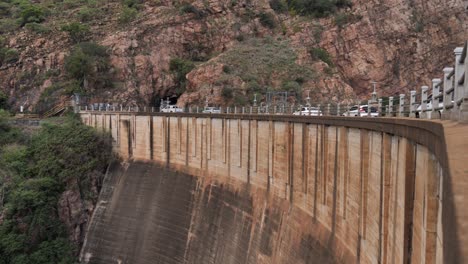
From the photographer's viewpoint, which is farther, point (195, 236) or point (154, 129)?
point (154, 129)

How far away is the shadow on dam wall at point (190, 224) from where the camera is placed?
19.4 m

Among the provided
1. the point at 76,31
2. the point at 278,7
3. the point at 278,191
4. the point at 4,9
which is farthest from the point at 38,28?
the point at 278,191

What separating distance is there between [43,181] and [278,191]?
72.3ft

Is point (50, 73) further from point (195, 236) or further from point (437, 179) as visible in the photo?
point (437, 179)

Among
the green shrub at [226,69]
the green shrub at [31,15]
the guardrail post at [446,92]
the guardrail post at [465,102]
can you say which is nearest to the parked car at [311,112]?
the guardrail post at [446,92]

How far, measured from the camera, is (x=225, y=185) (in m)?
27.0

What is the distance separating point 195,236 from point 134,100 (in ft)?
98.9

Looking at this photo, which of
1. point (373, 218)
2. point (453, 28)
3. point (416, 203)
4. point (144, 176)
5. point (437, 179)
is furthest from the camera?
point (453, 28)

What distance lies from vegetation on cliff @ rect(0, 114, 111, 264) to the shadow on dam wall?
6.26 feet

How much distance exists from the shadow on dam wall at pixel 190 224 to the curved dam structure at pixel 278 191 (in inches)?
3.3

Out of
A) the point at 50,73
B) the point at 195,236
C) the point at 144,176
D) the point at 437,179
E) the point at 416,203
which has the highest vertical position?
the point at 50,73

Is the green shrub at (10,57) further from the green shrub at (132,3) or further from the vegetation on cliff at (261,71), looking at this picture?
the vegetation on cliff at (261,71)

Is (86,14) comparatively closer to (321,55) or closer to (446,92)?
(321,55)

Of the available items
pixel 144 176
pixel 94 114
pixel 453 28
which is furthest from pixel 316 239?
pixel 453 28
